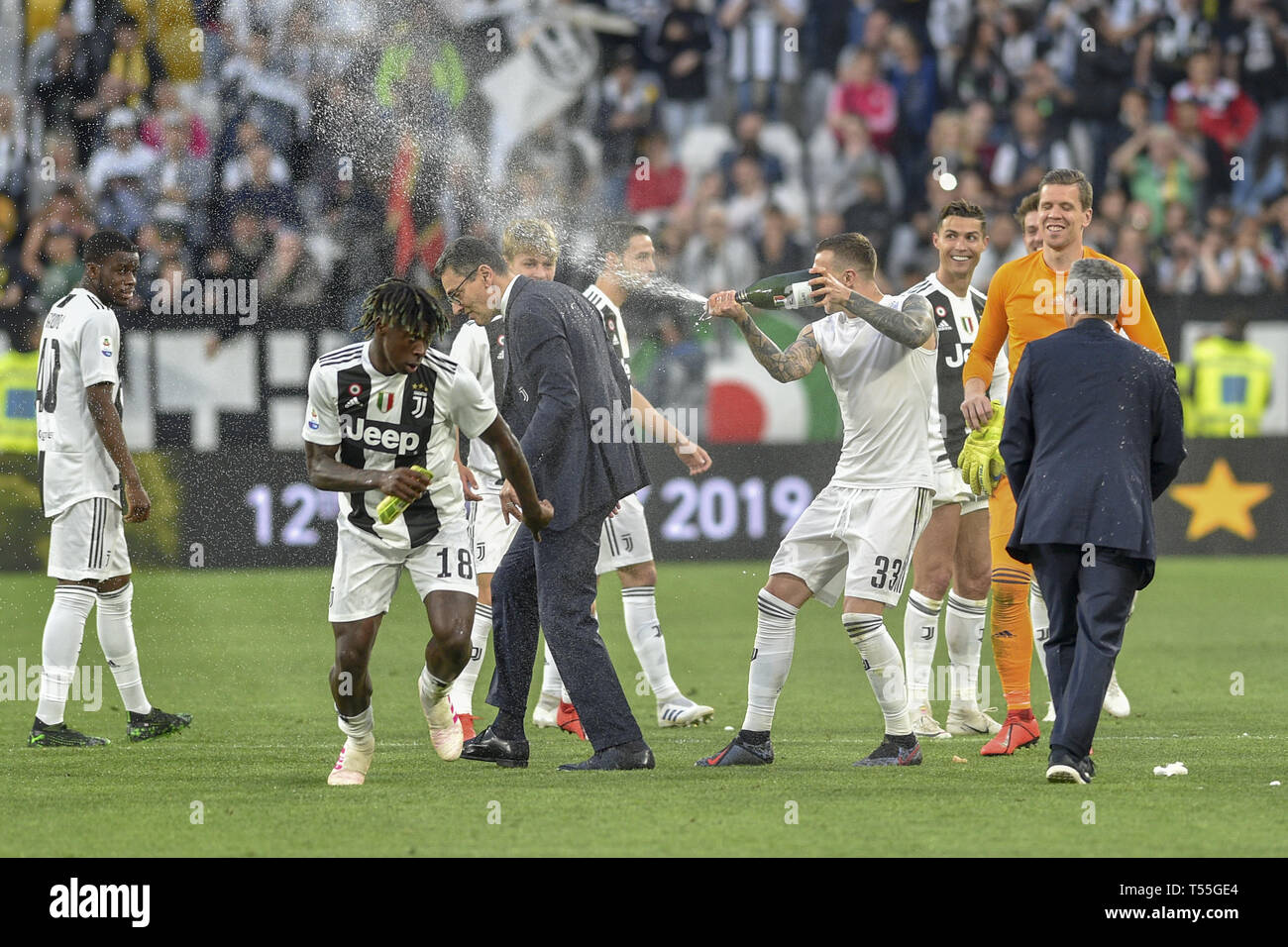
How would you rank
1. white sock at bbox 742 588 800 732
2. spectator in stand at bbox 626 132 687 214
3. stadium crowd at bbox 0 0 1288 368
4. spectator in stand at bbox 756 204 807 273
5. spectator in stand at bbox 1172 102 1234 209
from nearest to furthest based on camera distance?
white sock at bbox 742 588 800 732 → stadium crowd at bbox 0 0 1288 368 → spectator in stand at bbox 756 204 807 273 → spectator in stand at bbox 626 132 687 214 → spectator in stand at bbox 1172 102 1234 209

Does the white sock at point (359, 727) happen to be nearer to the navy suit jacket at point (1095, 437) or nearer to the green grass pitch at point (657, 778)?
the green grass pitch at point (657, 778)

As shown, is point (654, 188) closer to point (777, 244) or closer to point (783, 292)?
point (777, 244)

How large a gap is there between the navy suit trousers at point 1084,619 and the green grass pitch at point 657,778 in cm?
28

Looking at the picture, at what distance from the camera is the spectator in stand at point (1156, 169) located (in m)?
18.8

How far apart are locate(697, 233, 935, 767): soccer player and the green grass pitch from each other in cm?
30

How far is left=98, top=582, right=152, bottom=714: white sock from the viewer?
8562 mm

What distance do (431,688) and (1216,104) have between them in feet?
48.0

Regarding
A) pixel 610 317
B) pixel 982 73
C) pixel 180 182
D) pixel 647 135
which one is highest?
pixel 982 73

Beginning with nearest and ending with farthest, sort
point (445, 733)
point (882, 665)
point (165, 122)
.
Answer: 1. point (882, 665)
2. point (445, 733)
3. point (165, 122)

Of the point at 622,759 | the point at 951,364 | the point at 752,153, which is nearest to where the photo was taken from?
the point at 622,759

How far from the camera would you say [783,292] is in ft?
25.8

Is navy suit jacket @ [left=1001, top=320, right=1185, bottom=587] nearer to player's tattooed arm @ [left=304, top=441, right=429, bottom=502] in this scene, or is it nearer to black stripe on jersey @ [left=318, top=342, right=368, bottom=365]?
player's tattooed arm @ [left=304, top=441, right=429, bottom=502]

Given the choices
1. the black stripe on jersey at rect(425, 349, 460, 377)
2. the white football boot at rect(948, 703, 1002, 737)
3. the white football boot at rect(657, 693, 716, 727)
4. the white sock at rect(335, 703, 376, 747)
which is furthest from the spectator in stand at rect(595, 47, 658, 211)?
the white sock at rect(335, 703, 376, 747)

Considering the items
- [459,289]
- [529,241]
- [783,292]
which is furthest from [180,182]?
[783,292]
